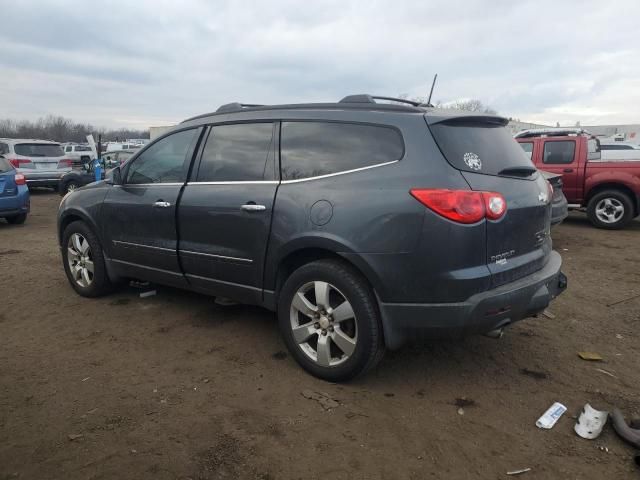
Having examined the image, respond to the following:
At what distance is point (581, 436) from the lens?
2.63 metres

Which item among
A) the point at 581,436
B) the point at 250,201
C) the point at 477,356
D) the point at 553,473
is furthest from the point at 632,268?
the point at 250,201

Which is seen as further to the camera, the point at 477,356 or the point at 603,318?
the point at 603,318

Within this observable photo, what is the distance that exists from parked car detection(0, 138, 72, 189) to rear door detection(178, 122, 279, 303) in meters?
13.4

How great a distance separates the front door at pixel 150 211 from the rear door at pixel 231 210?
169 mm

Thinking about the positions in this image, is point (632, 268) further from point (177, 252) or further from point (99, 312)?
point (99, 312)

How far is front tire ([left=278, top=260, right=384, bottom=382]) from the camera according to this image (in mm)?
2908

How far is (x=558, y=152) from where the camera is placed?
9.41 meters

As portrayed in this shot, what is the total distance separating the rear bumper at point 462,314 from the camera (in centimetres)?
271

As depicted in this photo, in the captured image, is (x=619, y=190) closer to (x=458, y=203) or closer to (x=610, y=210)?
(x=610, y=210)

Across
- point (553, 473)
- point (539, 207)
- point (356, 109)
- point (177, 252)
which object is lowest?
point (553, 473)

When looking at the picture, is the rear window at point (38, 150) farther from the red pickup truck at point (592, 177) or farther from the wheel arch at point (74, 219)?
the red pickup truck at point (592, 177)

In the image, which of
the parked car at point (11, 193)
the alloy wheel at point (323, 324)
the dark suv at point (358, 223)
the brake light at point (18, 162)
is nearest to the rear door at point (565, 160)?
the dark suv at point (358, 223)

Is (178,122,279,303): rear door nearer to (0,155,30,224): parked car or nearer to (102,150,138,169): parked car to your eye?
(0,155,30,224): parked car

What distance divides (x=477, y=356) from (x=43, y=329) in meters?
3.59
